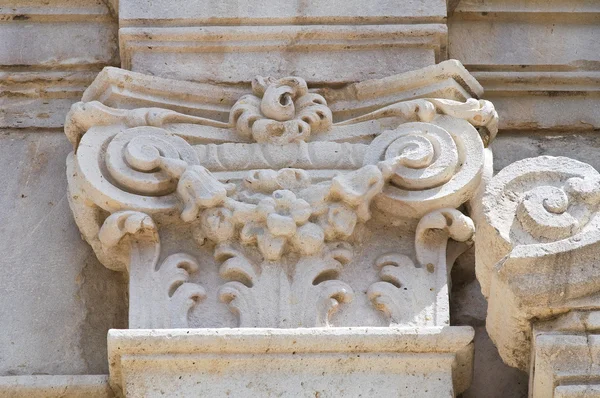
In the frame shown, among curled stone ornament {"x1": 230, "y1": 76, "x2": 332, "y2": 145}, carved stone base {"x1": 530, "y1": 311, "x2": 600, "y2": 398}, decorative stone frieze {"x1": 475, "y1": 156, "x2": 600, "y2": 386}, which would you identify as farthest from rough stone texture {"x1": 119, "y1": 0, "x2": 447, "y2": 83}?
carved stone base {"x1": 530, "y1": 311, "x2": 600, "y2": 398}

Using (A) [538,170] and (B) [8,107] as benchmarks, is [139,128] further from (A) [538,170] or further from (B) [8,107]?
(A) [538,170]

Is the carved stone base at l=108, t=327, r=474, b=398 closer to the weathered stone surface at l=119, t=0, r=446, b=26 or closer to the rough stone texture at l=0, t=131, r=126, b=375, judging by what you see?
the rough stone texture at l=0, t=131, r=126, b=375

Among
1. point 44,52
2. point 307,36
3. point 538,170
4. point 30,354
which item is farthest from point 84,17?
point 538,170

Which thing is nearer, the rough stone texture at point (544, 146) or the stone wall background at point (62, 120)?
the stone wall background at point (62, 120)

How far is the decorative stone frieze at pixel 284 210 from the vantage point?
15.0ft

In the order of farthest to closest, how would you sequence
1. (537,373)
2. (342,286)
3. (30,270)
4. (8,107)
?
(8,107)
(30,270)
(342,286)
(537,373)

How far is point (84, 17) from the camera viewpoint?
5457mm

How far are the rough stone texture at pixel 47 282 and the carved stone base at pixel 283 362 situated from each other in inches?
13.9

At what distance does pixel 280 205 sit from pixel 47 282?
0.64 metres

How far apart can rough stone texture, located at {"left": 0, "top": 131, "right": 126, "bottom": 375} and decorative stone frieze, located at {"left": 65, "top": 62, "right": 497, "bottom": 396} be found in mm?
111

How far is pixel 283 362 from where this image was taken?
4.42 meters

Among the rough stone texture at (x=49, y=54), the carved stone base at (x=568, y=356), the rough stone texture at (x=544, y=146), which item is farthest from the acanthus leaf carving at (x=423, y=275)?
the rough stone texture at (x=49, y=54)

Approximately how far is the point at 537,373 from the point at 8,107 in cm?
177

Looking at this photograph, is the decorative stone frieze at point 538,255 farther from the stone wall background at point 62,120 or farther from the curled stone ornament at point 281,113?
the curled stone ornament at point 281,113
